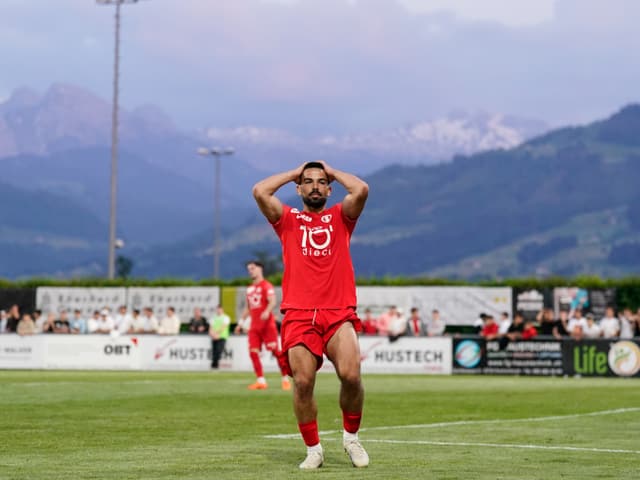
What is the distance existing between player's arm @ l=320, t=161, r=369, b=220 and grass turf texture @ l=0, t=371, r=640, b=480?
6.79ft

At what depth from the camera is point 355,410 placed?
34.8 ft

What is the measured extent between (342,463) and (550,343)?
87.0 feet

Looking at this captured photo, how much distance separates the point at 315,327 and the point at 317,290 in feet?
0.99

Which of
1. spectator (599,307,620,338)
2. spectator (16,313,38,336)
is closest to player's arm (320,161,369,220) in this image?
spectator (599,307,620,338)

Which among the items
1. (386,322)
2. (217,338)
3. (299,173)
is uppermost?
(299,173)

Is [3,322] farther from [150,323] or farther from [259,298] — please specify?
[259,298]

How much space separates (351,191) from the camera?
412 inches

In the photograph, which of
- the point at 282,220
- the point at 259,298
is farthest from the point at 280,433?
the point at 259,298

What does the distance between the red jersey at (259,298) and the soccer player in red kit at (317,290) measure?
49.1 ft

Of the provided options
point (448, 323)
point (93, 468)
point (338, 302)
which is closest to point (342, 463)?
point (338, 302)

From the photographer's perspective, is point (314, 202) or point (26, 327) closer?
point (314, 202)

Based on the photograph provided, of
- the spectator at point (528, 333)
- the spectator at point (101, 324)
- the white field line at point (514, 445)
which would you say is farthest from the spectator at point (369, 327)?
the white field line at point (514, 445)

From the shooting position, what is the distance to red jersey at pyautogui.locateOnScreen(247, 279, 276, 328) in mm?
25734

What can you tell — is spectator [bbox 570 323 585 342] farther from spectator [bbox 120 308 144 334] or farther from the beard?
the beard
